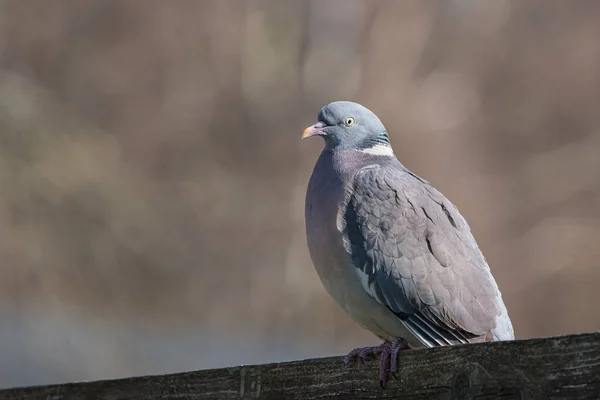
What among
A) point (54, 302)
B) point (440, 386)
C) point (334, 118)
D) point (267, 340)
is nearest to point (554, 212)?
point (267, 340)

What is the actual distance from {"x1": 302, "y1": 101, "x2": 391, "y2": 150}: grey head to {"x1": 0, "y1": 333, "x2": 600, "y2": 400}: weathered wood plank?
1.57 metres

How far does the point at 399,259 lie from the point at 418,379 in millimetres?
1266

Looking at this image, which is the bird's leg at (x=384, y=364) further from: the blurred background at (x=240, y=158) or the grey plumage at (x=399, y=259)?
the blurred background at (x=240, y=158)

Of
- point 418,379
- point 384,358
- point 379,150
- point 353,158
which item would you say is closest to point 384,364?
point 384,358

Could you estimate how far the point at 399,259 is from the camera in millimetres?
3580

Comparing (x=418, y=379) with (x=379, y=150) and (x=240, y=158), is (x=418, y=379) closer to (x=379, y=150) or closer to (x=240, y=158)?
(x=379, y=150)

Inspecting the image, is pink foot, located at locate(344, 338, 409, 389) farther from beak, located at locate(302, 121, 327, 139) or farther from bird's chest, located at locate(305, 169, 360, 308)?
beak, located at locate(302, 121, 327, 139)

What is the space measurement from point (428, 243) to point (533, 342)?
5.19 feet

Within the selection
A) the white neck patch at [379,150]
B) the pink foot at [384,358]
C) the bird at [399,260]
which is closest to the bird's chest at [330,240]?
the bird at [399,260]

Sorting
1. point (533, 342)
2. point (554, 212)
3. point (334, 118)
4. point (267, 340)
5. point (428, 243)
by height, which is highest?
point (554, 212)

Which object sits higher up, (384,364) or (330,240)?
(330,240)

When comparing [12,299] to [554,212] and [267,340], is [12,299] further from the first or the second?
[554,212]

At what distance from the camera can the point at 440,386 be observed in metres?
2.23

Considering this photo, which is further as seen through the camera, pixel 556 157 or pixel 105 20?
pixel 105 20
